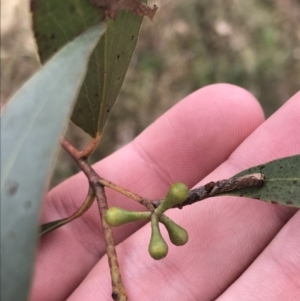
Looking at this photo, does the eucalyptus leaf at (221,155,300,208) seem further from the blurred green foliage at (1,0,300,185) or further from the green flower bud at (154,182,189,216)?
the blurred green foliage at (1,0,300,185)

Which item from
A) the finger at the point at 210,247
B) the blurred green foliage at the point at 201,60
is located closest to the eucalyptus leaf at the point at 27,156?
the finger at the point at 210,247

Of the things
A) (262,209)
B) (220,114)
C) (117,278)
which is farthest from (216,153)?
(117,278)

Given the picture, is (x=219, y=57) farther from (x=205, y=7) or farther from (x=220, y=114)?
(x=220, y=114)

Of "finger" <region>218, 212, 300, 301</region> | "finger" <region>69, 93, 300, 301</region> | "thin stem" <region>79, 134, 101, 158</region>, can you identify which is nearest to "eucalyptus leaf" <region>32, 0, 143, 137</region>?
"thin stem" <region>79, 134, 101, 158</region>

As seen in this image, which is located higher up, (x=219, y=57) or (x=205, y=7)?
(x=205, y=7)

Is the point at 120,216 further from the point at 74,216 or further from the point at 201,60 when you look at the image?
the point at 201,60

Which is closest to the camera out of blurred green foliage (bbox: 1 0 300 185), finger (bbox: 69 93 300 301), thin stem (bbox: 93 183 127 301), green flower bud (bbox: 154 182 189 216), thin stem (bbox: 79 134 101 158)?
green flower bud (bbox: 154 182 189 216)

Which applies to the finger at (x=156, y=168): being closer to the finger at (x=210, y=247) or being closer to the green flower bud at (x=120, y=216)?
the finger at (x=210, y=247)
